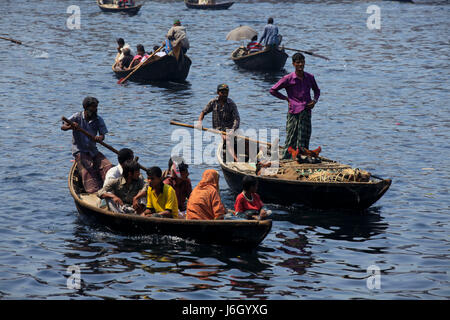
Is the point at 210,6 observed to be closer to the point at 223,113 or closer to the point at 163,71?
the point at 163,71

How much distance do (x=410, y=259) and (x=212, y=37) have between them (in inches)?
1137

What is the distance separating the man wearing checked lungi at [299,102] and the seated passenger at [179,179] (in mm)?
2752

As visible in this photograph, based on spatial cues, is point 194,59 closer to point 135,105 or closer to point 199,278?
point 135,105

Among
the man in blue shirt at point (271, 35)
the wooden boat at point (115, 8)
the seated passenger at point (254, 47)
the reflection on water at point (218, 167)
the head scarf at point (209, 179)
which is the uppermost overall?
the wooden boat at point (115, 8)

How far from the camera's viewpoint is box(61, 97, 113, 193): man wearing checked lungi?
1171 centimetres

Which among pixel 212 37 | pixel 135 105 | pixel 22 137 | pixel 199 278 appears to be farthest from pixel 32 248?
pixel 212 37

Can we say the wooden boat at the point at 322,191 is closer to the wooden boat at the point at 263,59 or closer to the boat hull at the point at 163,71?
the boat hull at the point at 163,71

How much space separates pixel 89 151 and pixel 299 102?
12.4ft

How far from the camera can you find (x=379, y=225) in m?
11.5

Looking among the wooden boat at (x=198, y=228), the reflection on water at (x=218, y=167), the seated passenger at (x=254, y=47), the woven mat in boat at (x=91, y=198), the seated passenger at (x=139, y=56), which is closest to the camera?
the reflection on water at (x=218, y=167)

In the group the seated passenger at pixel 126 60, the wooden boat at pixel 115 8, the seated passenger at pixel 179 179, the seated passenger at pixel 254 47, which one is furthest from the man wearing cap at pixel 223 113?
the wooden boat at pixel 115 8

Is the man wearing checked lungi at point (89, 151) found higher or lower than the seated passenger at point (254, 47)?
lower

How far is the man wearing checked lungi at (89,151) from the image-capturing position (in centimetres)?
1171
